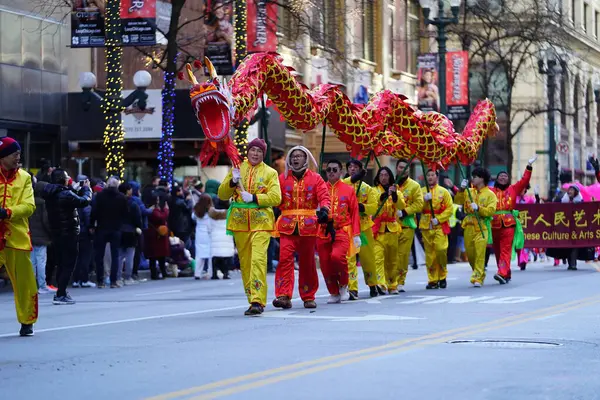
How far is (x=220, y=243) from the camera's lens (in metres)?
25.9

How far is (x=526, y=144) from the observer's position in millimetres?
68750

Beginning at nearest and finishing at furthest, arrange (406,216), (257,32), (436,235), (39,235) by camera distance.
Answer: (406,216) → (39,235) → (436,235) → (257,32)

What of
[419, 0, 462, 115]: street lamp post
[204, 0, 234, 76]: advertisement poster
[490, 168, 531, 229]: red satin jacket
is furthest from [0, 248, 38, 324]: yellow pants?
[419, 0, 462, 115]: street lamp post

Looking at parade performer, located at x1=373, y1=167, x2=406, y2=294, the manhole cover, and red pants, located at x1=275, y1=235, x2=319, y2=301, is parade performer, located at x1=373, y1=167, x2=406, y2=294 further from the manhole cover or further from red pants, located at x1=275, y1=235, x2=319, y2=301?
the manhole cover

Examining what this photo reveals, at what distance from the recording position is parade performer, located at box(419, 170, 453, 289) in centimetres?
2089

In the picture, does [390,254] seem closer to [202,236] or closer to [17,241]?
[202,236]

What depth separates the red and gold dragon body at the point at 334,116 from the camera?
15047mm

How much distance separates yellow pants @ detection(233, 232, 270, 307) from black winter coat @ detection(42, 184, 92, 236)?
3219 millimetres

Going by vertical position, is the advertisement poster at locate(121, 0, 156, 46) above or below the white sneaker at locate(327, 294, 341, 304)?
above

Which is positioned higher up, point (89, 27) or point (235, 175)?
point (89, 27)

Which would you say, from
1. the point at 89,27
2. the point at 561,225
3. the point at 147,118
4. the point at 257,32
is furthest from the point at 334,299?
the point at 147,118

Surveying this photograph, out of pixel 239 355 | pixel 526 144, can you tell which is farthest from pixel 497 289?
pixel 526 144

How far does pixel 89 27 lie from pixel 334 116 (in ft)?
35.0

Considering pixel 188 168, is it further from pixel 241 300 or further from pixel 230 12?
pixel 241 300
